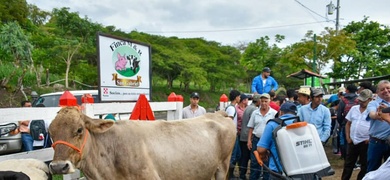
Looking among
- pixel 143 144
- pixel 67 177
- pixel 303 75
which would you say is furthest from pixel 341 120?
pixel 303 75

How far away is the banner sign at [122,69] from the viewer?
4.62m

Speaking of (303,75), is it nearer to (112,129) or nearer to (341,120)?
(341,120)

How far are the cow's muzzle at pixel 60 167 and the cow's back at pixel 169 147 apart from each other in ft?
1.76

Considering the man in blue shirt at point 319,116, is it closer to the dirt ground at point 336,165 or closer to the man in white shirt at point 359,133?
the man in white shirt at point 359,133

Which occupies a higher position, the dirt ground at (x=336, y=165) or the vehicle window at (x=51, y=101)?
the vehicle window at (x=51, y=101)

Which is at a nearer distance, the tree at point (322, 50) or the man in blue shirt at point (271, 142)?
the man in blue shirt at point (271, 142)

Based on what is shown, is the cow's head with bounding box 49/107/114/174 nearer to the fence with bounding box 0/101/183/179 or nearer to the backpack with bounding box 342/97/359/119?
the fence with bounding box 0/101/183/179

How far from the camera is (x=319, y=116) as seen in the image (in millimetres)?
5117

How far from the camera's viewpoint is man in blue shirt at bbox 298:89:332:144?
5.06 metres

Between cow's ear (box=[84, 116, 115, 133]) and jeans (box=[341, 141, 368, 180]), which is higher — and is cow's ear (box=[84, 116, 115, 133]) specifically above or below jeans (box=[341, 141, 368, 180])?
above

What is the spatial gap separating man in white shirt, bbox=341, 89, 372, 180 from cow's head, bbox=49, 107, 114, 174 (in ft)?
13.4

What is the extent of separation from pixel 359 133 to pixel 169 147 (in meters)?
3.19

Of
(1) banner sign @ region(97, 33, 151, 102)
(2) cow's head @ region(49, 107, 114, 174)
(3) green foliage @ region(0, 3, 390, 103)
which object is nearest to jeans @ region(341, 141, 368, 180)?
(1) banner sign @ region(97, 33, 151, 102)

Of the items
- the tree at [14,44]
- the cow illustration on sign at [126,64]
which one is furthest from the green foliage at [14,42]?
the cow illustration on sign at [126,64]
